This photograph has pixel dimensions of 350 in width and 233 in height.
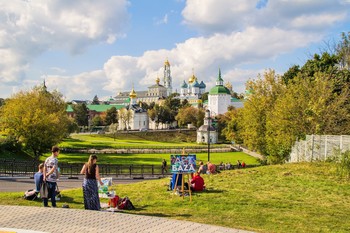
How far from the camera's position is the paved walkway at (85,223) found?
9062 mm

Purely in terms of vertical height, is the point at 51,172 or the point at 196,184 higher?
the point at 51,172

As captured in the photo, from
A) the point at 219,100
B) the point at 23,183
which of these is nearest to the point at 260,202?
the point at 23,183

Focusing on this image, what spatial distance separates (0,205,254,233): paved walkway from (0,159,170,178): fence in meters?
16.8

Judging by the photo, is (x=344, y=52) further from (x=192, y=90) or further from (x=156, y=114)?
(x=192, y=90)

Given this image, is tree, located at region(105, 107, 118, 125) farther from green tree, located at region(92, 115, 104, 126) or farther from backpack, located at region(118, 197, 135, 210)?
backpack, located at region(118, 197, 135, 210)

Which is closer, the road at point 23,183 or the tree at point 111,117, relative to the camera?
the road at point 23,183

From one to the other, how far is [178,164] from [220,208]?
7.44 ft

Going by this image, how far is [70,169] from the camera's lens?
30.9 metres

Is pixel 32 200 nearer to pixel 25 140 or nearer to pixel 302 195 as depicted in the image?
pixel 302 195

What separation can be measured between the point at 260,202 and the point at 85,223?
5994 millimetres

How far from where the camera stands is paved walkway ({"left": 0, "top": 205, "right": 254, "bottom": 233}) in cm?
906

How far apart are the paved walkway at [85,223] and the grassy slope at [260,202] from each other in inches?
33.1

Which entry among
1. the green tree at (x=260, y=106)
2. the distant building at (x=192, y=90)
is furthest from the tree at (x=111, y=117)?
the green tree at (x=260, y=106)

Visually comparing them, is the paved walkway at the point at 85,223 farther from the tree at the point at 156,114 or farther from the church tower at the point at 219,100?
the church tower at the point at 219,100
